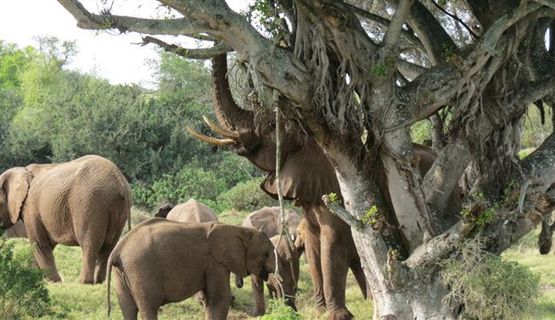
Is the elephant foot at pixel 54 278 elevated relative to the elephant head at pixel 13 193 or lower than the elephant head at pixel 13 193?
lower

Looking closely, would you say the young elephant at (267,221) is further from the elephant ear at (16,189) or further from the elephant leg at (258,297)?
the elephant leg at (258,297)

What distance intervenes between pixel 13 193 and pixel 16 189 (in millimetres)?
112

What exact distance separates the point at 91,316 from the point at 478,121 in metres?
5.14

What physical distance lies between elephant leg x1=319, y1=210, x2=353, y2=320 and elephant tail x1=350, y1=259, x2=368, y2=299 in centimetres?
121

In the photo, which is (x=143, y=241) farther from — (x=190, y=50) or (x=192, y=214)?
(x=192, y=214)

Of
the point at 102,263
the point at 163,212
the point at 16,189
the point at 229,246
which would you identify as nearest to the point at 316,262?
the point at 229,246

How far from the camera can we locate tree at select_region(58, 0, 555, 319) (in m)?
8.12

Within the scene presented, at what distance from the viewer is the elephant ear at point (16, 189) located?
1540 cm

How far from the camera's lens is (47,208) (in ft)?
48.1

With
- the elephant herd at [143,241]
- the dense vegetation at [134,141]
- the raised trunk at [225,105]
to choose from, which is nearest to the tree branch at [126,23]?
the raised trunk at [225,105]

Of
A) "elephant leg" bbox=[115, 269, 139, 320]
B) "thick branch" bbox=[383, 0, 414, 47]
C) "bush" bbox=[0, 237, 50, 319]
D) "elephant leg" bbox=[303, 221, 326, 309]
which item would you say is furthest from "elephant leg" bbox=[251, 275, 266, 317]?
"thick branch" bbox=[383, 0, 414, 47]

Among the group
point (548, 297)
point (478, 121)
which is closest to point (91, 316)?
point (478, 121)

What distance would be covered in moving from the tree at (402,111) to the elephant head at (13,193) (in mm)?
7919

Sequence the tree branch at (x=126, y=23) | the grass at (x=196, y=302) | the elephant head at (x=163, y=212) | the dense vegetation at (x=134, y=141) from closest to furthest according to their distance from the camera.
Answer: the tree branch at (x=126, y=23) < the grass at (x=196, y=302) < the elephant head at (x=163, y=212) < the dense vegetation at (x=134, y=141)
